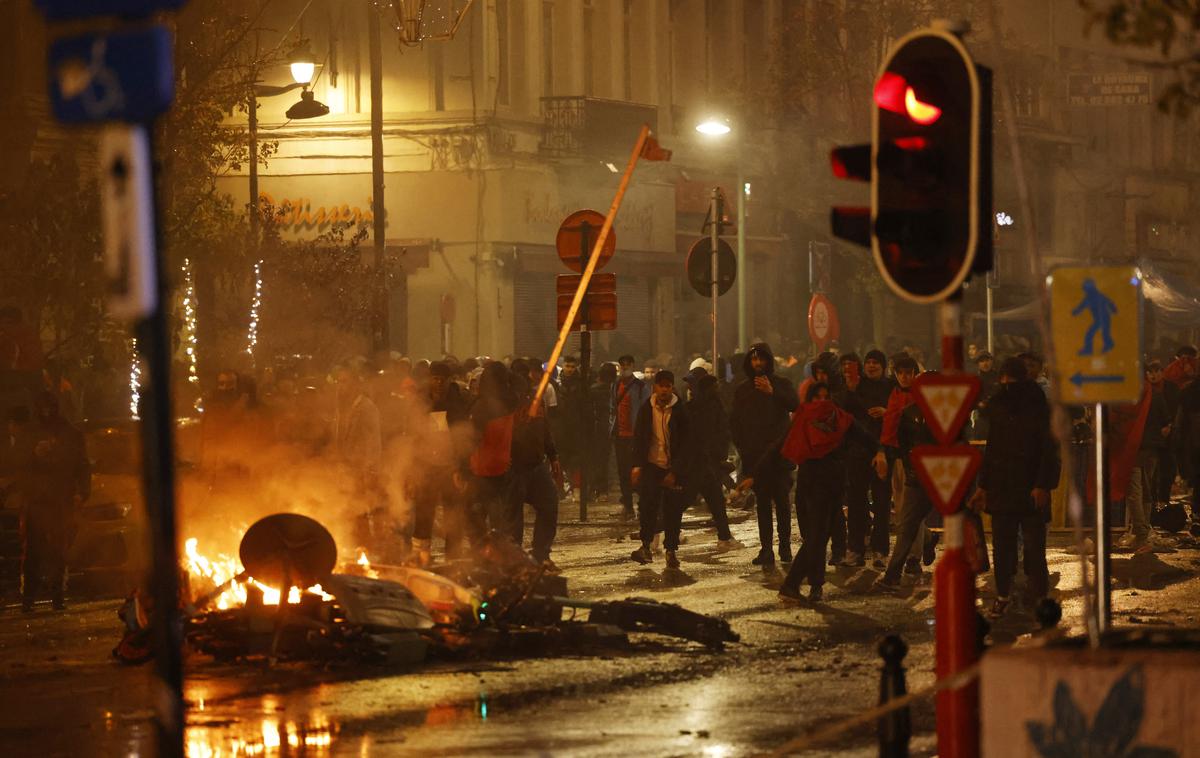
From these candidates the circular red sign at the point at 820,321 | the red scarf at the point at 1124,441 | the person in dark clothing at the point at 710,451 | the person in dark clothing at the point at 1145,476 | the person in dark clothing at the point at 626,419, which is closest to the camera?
the person in dark clothing at the point at 710,451

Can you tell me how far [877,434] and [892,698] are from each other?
32.9 ft

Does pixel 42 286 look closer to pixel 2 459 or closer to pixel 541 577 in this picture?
pixel 2 459

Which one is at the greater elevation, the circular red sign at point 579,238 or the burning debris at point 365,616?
the circular red sign at point 579,238

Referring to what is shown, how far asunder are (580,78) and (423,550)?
84.9 feet

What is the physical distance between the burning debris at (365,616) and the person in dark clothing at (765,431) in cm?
439

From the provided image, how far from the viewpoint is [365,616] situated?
1170cm

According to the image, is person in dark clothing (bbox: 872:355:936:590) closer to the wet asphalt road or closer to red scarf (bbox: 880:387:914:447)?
red scarf (bbox: 880:387:914:447)

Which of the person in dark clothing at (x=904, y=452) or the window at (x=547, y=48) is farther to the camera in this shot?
the window at (x=547, y=48)

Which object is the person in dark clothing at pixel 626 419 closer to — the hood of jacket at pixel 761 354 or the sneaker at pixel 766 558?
the hood of jacket at pixel 761 354

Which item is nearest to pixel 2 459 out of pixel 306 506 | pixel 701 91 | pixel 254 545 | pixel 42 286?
pixel 306 506

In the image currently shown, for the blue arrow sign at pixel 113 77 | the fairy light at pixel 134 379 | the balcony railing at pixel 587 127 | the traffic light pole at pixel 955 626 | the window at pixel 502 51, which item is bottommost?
the traffic light pole at pixel 955 626

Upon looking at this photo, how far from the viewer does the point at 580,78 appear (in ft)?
134

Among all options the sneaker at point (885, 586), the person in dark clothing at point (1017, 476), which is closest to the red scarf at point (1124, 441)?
the sneaker at point (885, 586)

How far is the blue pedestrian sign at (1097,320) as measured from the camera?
977cm
